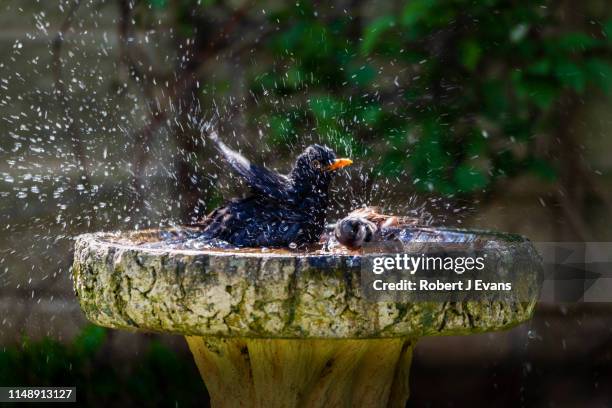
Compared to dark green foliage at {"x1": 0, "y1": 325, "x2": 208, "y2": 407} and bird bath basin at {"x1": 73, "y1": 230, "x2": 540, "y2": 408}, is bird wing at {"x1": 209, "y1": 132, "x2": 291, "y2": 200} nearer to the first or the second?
bird bath basin at {"x1": 73, "y1": 230, "x2": 540, "y2": 408}

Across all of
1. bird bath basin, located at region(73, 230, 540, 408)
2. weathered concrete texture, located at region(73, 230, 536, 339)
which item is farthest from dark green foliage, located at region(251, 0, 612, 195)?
weathered concrete texture, located at region(73, 230, 536, 339)

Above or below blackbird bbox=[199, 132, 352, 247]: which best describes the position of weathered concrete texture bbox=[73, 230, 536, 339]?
below

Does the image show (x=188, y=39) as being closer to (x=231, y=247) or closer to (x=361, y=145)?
(x=361, y=145)

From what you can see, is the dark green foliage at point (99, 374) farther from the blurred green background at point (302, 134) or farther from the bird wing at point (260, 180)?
the bird wing at point (260, 180)

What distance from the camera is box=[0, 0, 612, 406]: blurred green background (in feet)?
10.6

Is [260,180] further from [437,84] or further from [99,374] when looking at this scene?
[99,374]

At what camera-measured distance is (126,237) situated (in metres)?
2.19

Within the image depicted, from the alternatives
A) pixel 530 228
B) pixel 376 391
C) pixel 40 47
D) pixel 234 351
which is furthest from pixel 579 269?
pixel 40 47

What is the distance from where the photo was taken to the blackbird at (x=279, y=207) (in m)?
2.04

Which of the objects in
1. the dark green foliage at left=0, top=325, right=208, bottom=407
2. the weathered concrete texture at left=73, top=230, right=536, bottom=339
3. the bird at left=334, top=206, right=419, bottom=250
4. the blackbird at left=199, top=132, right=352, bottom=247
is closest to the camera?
the weathered concrete texture at left=73, top=230, right=536, bottom=339

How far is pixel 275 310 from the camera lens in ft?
5.27

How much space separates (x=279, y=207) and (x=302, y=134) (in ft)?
4.24

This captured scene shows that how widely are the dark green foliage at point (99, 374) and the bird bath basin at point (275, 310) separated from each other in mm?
1471

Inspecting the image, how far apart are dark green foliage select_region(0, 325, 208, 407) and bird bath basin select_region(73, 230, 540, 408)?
1.47 m
